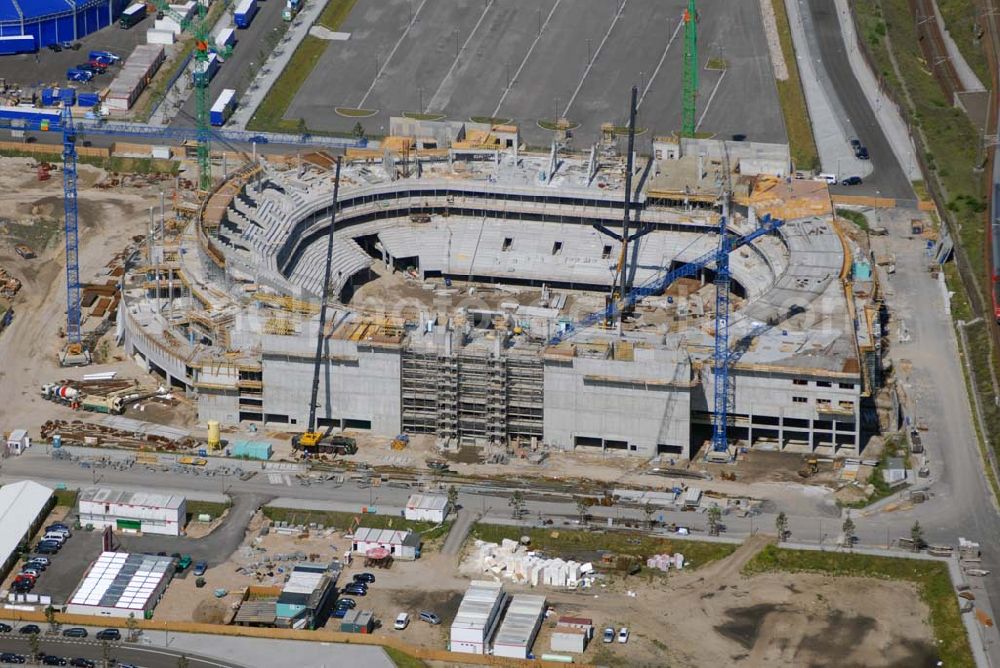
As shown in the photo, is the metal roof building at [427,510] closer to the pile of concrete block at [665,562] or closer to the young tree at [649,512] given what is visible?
the young tree at [649,512]

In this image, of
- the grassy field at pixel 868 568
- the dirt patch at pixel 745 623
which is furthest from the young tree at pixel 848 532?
the dirt patch at pixel 745 623

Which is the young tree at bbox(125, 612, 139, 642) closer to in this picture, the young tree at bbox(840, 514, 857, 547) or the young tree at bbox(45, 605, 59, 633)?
the young tree at bbox(45, 605, 59, 633)

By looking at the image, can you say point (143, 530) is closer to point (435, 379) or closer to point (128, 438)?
point (128, 438)

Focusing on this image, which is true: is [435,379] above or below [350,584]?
above

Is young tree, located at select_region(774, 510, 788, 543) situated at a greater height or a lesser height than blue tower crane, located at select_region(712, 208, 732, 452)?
lesser

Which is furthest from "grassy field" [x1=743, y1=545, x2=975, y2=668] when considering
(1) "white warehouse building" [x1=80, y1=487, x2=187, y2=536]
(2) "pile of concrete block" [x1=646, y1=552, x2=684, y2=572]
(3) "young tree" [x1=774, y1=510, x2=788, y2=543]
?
(1) "white warehouse building" [x1=80, y1=487, x2=187, y2=536]

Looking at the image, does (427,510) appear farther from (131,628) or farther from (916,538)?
(916,538)

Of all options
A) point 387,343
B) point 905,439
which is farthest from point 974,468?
point 387,343
